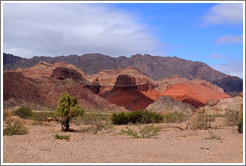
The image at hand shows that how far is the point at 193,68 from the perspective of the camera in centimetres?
17175

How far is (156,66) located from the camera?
163000 mm

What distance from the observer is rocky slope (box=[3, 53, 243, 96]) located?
129m

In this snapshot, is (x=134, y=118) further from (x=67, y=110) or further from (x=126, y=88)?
(x=126, y=88)

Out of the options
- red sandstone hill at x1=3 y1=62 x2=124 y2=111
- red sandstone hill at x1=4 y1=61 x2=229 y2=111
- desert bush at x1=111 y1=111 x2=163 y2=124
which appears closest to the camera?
desert bush at x1=111 y1=111 x2=163 y2=124

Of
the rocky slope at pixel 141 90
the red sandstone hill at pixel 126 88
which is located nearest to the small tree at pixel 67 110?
the rocky slope at pixel 141 90

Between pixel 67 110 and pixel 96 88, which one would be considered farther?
pixel 96 88

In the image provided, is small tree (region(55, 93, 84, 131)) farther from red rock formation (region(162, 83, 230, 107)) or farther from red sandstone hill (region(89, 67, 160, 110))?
red rock formation (region(162, 83, 230, 107))

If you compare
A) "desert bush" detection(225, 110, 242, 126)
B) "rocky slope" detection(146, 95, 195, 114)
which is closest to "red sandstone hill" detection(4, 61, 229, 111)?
"rocky slope" detection(146, 95, 195, 114)

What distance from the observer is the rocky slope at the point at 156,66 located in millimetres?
128625

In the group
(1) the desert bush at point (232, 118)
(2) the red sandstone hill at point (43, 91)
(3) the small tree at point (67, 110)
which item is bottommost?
(1) the desert bush at point (232, 118)

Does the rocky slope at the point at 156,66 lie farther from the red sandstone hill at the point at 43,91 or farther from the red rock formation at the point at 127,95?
the red sandstone hill at the point at 43,91

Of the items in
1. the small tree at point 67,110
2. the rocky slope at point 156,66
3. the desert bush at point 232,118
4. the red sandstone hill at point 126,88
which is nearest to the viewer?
the small tree at point 67,110

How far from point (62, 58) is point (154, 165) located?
14402 cm

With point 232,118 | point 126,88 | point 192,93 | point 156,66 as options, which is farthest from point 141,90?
point 156,66
